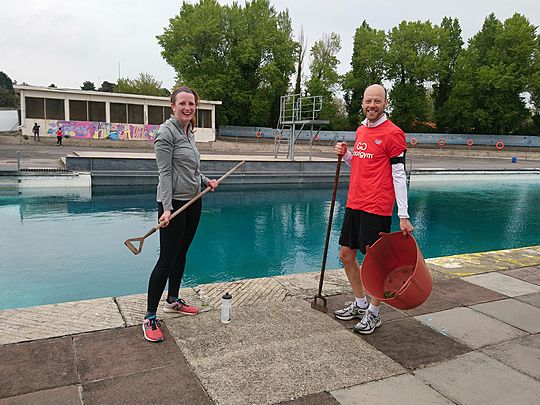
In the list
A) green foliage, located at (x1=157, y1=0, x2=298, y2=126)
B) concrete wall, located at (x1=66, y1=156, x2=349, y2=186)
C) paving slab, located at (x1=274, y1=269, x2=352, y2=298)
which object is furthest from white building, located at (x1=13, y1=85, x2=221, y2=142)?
paving slab, located at (x1=274, y1=269, x2=352, y2=298)

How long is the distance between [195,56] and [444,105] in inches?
947

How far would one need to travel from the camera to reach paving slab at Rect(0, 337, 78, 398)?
6.86 ft

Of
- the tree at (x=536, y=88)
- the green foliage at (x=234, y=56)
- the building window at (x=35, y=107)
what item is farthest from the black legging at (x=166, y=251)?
the tree at (x=536, y=88)

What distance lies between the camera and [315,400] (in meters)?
2.07

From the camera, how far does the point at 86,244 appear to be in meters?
7.04

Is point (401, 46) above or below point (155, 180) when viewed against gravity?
above

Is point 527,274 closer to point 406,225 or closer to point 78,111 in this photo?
point 406,225

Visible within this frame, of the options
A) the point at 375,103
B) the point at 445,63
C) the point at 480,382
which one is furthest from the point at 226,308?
the point at 445,63

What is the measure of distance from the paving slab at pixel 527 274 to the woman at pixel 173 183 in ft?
11.1

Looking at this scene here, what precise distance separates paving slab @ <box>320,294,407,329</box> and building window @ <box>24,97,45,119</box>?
26.7 metres

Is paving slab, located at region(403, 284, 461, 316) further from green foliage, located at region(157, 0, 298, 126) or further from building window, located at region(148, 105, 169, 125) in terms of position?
green foliage, located at region(157, 0, 298, 126)

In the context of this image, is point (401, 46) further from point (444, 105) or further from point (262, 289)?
point (262, 289)

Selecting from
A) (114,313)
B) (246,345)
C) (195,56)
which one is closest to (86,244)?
(114,313)

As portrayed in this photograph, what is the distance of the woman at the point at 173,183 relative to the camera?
2.60 m
